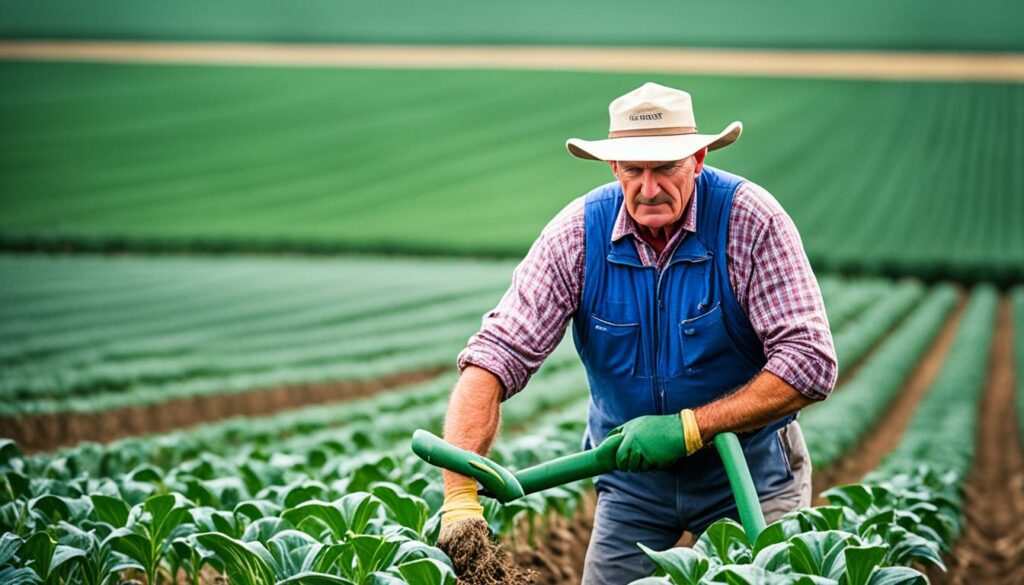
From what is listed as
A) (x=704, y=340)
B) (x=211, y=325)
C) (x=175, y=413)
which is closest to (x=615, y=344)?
(x=704, y=340)

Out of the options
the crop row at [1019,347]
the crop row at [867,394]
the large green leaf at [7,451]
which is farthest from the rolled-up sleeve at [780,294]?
the crop row at [1019,347]

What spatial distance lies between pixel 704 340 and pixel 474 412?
86 centimetres

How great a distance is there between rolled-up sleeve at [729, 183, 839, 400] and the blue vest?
0.21ft

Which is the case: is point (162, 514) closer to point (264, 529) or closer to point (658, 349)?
point (264, 529)

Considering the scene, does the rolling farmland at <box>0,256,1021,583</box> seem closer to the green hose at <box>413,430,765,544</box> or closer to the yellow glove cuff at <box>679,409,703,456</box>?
the green hose at <box>413,430,765,544</box>

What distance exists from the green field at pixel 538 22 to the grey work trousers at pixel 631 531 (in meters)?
51.1

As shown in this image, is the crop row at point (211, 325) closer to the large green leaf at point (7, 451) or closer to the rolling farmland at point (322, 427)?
the rolling farmland at point (322, 427)

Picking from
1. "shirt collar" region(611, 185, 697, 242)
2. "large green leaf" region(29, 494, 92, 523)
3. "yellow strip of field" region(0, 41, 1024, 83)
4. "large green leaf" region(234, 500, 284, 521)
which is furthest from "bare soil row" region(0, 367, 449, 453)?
"yellow strip of field" region(0, 41, 1024, 83)

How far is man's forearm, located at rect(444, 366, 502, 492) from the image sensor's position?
4160 mm

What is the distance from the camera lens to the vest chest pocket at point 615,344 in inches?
174

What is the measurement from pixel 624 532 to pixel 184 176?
43178 mm

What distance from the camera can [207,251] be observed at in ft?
125

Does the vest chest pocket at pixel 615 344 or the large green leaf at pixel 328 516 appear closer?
the vest chest pocket at pixel 615 344

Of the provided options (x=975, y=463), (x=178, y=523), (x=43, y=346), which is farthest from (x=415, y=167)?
(x=178, y=523)
